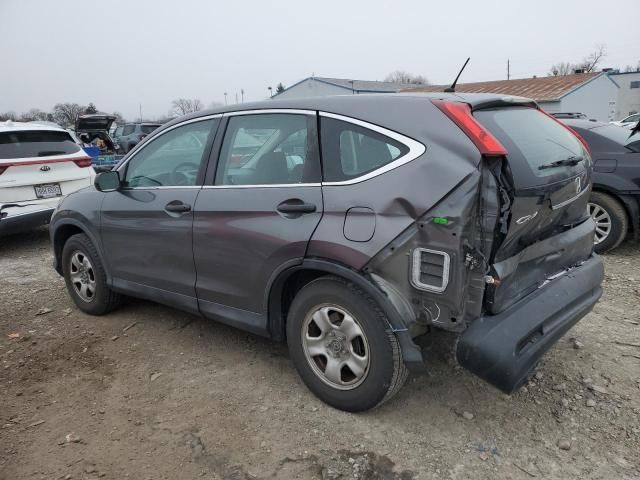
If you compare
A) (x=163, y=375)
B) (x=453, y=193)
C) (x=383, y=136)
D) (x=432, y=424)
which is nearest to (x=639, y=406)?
(x=432, y=424)

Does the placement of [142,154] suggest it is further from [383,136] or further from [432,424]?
[432,424]

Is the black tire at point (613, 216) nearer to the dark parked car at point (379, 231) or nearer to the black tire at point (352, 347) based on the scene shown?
the dark parked car at point (379, 231)

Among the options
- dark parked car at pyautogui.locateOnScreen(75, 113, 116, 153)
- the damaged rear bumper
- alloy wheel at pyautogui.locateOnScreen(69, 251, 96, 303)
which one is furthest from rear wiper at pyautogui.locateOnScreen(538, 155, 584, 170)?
dark parked car at pyautogui.locateOnScreen(75, 113, 116, 153)

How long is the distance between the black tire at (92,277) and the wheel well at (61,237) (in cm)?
11

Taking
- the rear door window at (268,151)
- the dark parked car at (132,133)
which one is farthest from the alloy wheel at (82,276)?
the dark parked car at (132,133)

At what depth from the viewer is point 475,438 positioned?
2598mm

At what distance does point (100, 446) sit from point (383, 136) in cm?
224

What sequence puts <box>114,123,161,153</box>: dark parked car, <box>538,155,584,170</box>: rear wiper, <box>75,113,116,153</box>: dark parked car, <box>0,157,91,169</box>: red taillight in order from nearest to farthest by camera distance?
<box>538,155,584,170</box>: rear wiper → <box>0,157,91,169</box>: red taillight → <box>75,113,116,153</box>: dark parked car → <box>114,123,161,153</box>: dark parked car

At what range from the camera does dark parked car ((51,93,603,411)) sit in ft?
7.67

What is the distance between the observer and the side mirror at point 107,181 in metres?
3.75

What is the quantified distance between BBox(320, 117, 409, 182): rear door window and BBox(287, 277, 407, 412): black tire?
0.59 m

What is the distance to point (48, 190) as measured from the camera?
21.6 feet

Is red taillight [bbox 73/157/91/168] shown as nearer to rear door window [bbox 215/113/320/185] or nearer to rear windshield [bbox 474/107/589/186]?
rear door window [bbox 215/113/320/185]

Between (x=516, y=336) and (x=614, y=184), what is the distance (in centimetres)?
366
